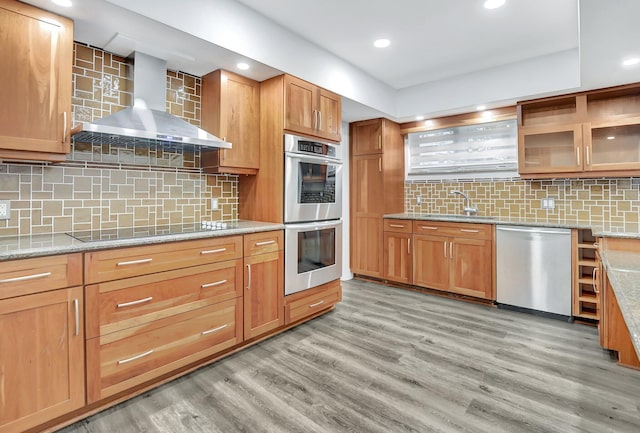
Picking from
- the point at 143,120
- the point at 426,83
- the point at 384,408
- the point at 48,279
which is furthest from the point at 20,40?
the point at 426,83

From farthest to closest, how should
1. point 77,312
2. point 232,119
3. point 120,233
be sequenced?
point 232,119 < point 120,233 < point 77,312

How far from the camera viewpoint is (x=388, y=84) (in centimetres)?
423

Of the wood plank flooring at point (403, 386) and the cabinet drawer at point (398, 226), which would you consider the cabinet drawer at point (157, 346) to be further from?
the cabinet drawer at point (398, 226)

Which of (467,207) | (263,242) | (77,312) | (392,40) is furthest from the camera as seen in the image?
(467,207)

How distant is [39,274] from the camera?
1.61 m

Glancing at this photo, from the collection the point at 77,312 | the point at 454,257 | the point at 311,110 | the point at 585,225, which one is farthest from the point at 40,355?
the point at 585,225

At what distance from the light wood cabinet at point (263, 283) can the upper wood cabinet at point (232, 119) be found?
72 centimetres

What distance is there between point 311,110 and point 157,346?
2.33 meters

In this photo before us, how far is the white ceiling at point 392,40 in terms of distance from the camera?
6.78 feet

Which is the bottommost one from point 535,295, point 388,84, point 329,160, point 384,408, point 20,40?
point 384,408

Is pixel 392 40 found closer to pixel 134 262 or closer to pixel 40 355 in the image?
pixel 134 262

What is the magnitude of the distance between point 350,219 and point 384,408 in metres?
3.12

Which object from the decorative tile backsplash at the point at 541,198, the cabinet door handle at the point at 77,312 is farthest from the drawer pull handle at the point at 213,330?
the decorative tile backsplash at the point at 541,198

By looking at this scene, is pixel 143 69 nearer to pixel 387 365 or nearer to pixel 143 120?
pixel 143 120
